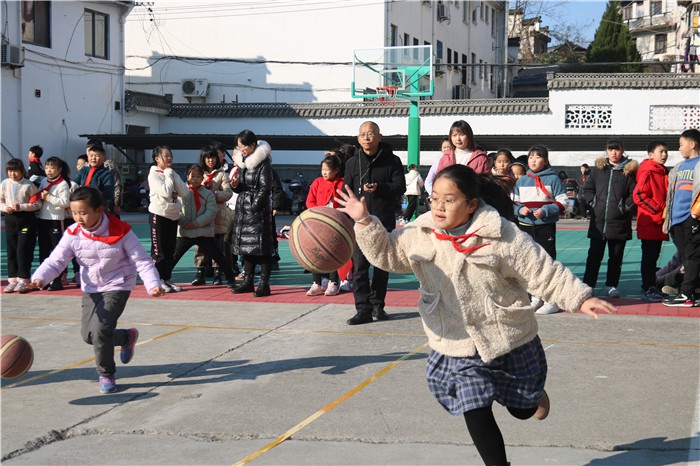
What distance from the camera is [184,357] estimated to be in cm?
736

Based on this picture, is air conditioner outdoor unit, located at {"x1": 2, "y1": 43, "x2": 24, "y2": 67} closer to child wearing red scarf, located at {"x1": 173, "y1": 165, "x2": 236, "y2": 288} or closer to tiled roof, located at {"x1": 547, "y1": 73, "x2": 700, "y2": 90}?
tiled roof, located at {"x1": 547, "y1": 73, "x2": 700, "y2": 90}

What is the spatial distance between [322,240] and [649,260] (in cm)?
664

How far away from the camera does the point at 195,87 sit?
37406 millimetres

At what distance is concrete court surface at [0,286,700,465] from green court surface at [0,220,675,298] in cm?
297

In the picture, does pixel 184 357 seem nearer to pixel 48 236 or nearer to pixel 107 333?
pixel 107 333

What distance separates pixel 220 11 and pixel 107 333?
33.8 meters

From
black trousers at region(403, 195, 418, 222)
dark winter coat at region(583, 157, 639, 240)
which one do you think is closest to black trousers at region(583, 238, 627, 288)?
dark winter coat at region(583, 157, 639, 240)

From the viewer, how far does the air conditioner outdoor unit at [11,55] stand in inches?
1064

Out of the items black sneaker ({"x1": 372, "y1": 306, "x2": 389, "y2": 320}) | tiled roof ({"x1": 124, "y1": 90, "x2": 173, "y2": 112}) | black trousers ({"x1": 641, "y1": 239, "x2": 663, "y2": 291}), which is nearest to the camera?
black sneaker ({"x1": 372, "y1": 306, "x2": 389, "y2": 320})

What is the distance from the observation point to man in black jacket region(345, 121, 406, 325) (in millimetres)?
8812

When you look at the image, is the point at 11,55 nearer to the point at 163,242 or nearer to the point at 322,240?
the point at 163,242

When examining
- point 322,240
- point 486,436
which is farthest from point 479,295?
point 322,240

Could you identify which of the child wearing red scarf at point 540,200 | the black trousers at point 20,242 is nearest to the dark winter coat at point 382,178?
the child wearing red scarf at point 540,200

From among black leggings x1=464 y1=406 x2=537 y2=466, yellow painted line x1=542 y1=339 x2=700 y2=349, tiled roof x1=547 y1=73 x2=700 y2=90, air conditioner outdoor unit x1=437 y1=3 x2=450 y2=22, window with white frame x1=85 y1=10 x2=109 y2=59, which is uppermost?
air conditioner outdoor unit x1=437 y1=3 x2=450 y2=22
